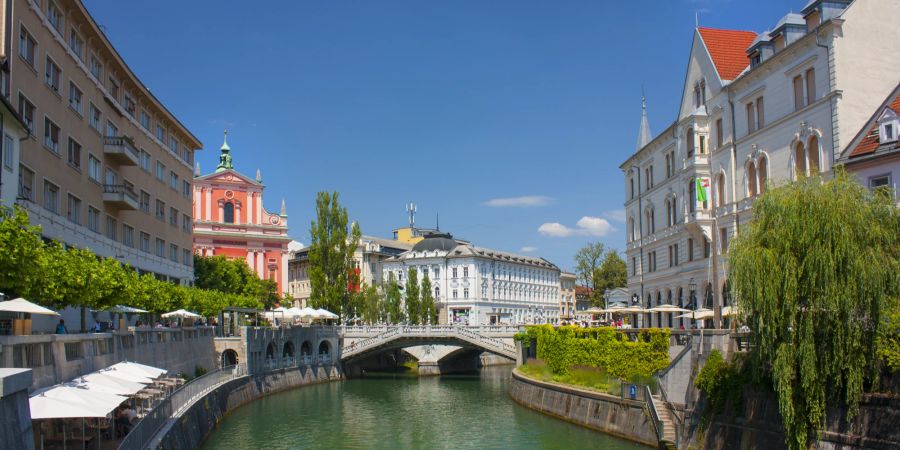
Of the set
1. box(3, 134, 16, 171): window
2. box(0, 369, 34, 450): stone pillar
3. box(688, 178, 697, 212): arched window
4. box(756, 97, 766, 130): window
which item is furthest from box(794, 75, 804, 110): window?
box(0, 369, 34, 450): stone pillar

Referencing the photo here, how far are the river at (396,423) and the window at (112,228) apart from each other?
44.8ft

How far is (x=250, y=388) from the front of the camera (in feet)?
190

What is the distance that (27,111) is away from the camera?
129 feet

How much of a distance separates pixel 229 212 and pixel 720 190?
6954cm

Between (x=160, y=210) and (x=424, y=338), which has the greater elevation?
(x=160, y=210)

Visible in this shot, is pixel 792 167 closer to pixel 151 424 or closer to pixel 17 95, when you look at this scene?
pixel 151 424

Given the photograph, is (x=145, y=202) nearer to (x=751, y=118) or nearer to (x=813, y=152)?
(x=751, y=118)

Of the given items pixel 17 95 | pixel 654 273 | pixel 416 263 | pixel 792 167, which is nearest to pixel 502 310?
pixel 416 263

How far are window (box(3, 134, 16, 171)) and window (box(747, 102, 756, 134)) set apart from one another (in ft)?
122

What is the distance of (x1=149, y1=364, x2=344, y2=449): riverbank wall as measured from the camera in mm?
30859

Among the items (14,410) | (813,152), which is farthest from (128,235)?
(14,410)

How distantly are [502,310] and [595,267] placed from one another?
15.8 m

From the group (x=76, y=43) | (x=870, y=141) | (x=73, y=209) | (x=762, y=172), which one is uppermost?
(x=76, y=43)

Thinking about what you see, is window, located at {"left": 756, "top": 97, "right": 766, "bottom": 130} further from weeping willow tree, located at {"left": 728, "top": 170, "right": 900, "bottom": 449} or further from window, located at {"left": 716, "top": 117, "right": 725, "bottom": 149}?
weeping willow tree, located at {"left": 728, "top": 170, "right": 900, "bottom": 449}
